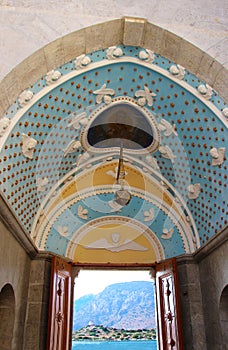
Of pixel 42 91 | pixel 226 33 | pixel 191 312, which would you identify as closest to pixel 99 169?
pixel 42 91

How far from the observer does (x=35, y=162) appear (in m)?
5.46

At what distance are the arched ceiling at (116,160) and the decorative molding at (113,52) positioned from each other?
1 centimetres

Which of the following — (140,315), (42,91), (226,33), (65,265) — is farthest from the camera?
(140,315)

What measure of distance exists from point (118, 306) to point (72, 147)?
1109 cm

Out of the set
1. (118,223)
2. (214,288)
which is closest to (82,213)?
(118,223)

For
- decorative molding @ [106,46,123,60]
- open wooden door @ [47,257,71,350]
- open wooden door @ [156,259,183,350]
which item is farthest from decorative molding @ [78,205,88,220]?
decorative molding @ [106,46,123,60]

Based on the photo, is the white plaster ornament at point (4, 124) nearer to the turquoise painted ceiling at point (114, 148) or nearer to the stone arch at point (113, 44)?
the turquoise painted ceiling at point (114, 148)

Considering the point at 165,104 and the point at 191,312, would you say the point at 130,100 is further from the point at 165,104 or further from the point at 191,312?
the point at 191,312

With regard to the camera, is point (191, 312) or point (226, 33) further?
point (191, 312)

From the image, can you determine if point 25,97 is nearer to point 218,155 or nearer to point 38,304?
point 218,155

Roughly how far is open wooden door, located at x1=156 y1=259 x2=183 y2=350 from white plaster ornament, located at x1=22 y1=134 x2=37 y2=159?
3.22 m

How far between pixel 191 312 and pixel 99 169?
10.5ft

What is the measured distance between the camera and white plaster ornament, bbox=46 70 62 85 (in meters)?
4.57

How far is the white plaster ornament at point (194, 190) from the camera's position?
6.01 meters
